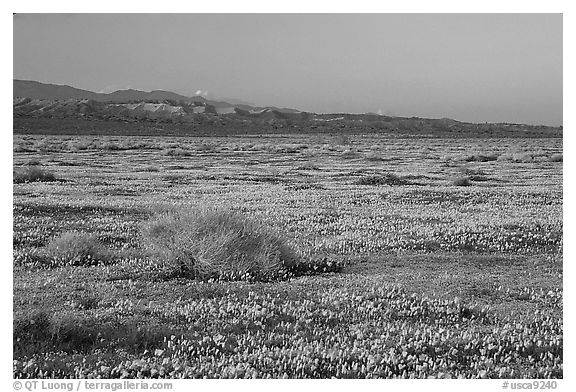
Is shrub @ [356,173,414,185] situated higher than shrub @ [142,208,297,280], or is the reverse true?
shrub @ [142,208,297,280]

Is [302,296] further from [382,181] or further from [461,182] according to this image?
[461,182]

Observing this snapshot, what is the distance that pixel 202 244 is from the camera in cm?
1118

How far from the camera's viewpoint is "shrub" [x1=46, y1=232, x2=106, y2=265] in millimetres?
11977

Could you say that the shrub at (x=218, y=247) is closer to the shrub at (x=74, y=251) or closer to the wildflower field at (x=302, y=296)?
the wildflower field at (x=302, y=296)

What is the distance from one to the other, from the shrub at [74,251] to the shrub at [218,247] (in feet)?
3.29

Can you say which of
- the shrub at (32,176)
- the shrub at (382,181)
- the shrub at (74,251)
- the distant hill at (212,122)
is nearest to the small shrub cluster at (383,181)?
the shrub at (382,181)

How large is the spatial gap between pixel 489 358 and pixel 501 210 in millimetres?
13298

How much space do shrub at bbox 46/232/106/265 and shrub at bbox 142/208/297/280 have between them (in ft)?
3.29

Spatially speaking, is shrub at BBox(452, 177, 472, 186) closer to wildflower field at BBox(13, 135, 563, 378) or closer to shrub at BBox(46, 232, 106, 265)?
wildflower field at BBox(13, 135, 563, 378)

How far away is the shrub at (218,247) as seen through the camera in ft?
36.6

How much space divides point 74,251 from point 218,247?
2.91 metres

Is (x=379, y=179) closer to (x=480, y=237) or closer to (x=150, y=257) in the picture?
(x=480, y=237)

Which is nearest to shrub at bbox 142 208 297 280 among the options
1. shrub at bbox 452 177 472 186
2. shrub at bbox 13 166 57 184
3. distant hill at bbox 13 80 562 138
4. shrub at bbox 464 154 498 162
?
shrub at bbox 13 166 57 184

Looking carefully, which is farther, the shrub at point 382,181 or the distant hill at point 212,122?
the distant hill at point 212,122
